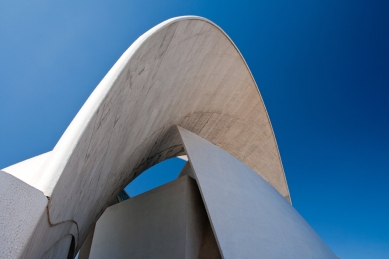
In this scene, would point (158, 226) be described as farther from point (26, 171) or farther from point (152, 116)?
point (26, 171)

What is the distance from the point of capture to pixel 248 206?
19.8 feet

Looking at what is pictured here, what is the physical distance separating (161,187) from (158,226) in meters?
1.09

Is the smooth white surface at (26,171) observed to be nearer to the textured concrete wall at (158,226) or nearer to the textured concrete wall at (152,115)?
the textured concrete wall at (152,115)

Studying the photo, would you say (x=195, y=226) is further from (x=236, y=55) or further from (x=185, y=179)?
(x=236, y=55)

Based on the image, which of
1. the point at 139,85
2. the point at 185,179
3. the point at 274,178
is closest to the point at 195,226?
the point at 185,179

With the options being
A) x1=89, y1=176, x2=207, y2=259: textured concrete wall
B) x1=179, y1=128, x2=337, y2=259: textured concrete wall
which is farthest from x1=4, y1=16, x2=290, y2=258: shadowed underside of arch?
x1=179, y1=128, x2=337, y2=259: textured concrete wall

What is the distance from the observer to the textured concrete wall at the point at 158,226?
5961mm

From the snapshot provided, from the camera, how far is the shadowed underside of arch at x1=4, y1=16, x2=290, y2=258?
2.23 metres

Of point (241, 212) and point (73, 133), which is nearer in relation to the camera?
point (73, 133)

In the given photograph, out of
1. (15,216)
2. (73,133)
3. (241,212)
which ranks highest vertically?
(241,212)

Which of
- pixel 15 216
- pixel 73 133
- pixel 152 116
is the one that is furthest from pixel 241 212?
pixel 15 216

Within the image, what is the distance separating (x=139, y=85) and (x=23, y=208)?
2.71 metres

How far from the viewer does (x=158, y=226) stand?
6.57m

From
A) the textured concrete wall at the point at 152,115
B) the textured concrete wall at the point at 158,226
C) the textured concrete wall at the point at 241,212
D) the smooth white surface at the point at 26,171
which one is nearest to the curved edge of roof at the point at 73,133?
the textured concrete wall at the point at 152,115
